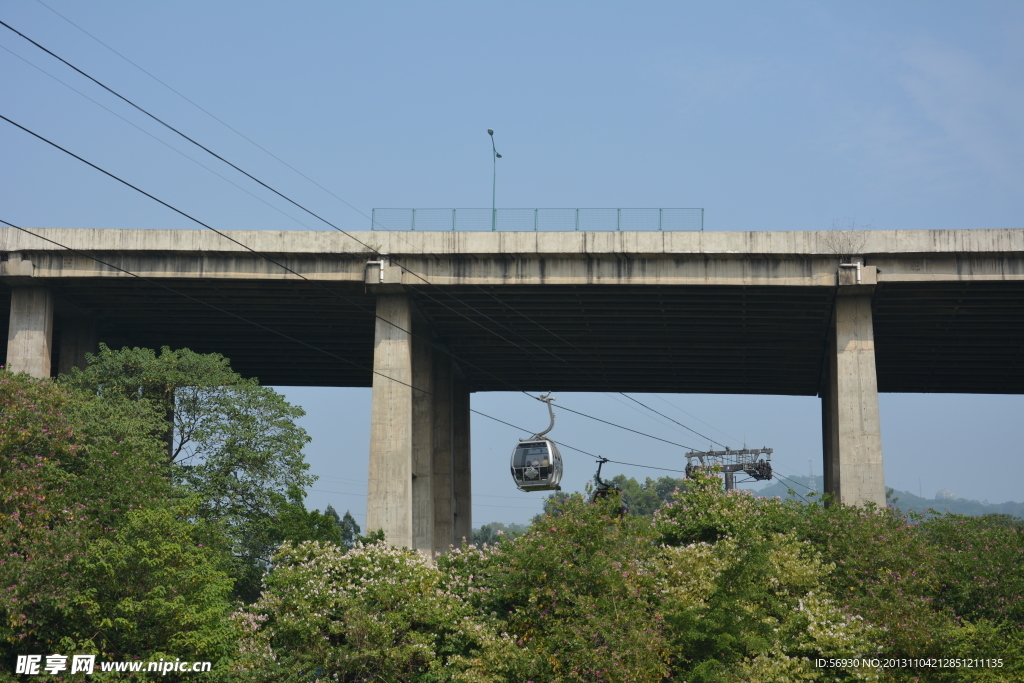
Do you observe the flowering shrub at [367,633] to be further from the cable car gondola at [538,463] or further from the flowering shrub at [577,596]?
the cable car gondola at [538,463]

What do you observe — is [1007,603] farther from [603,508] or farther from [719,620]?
[603,508]

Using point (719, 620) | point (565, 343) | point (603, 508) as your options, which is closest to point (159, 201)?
point (603, 508)

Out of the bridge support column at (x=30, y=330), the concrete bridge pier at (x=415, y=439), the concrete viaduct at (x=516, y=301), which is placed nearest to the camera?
the concrete viaduct at (x=516, y=301)

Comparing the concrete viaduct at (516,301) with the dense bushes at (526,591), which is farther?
the concrete viaduct at (516,301)

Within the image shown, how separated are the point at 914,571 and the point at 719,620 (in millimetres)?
6904

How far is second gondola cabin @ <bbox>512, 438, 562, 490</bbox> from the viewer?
53.0 metres

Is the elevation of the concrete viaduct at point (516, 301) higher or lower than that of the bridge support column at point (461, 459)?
higher

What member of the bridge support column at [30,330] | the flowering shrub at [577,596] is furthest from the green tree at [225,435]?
the flowering shrub at [577,596]

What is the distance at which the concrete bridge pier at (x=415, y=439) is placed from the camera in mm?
44812

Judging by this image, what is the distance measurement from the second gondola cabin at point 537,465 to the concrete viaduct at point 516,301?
15.1 feet

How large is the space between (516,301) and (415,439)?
1015cm

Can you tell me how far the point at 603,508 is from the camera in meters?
33.8

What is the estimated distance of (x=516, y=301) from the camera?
48500mm

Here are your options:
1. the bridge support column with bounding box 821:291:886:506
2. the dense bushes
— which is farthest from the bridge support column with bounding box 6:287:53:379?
the bridge support column with bounding box 821:291:886:506
